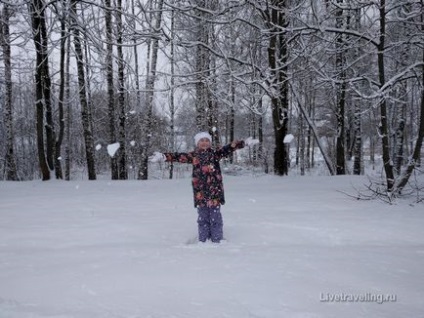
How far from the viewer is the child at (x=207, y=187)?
4.70 meters

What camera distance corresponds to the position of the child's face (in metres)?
4.91

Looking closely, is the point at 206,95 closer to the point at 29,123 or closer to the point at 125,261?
the point at 125,261

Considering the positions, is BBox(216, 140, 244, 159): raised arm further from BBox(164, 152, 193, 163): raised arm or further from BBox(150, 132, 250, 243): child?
BBox(164, 152, 193, 163): raised arm

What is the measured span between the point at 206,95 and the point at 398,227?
1401cm

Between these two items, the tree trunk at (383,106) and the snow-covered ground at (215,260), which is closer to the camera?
the snow-covered ground at (215,260)

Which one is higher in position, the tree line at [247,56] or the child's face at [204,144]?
the tree line at [247,56]

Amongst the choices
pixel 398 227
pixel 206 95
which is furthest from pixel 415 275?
pixel 206 95

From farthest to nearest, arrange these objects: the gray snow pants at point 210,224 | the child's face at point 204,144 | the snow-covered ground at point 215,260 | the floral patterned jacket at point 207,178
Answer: the child's face at point 204,144 → the floral patterned jacket at point 207,178 → the gray snow pants at point 210,224 → the snow-covered ground at point 215,260

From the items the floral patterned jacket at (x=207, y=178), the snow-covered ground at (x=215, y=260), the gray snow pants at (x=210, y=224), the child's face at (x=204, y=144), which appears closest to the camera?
the snow-covered ground at (x=215, y=260)

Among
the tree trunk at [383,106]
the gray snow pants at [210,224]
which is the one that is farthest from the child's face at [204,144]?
the tree trunk at [383,106]

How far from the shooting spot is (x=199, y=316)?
2.47 metres

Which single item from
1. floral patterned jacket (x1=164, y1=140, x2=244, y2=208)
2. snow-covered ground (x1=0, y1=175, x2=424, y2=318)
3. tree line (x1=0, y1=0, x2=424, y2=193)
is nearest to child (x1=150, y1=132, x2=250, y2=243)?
floral patterned jacket (x1=164, y1=140, x2=244, y2=208)

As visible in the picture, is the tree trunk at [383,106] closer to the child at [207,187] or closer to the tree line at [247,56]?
the tree line at [247,56]

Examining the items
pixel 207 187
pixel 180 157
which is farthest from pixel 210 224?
pixel 180 157
